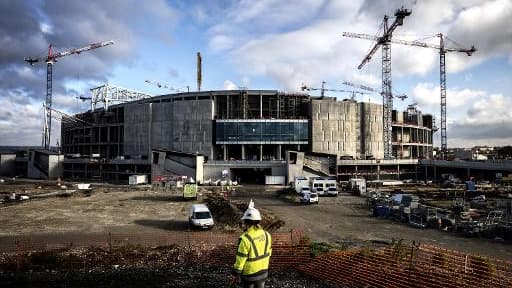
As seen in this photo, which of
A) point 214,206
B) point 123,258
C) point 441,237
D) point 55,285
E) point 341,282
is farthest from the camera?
point 214,206

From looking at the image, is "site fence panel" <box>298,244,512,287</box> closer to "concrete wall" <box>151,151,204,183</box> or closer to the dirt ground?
the dirt ground

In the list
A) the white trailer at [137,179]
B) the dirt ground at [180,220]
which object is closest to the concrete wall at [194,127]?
the white trailer at [137,179]

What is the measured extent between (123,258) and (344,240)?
14.6 m

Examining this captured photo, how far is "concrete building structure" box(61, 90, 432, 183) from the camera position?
9688 centimetres

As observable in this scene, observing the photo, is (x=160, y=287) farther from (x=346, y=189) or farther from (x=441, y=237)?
(x=346, y=189)

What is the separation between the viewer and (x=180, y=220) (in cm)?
3503

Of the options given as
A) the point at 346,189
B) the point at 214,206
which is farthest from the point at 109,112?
the point at 214,206

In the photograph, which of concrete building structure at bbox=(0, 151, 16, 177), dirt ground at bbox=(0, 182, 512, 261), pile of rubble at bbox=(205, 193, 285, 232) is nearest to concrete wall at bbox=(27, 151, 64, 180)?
concrete building structure at bbox=(0, 151, 16, 177)

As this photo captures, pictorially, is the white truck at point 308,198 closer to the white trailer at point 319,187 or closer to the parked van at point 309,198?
the parked van at point 309,198

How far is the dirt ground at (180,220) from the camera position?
1051 inches

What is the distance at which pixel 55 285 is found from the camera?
14383mm

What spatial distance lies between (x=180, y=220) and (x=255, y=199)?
20.5m

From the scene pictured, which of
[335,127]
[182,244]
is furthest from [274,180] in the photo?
[182,244]

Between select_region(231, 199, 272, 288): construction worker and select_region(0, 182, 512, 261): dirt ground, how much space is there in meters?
17.9
